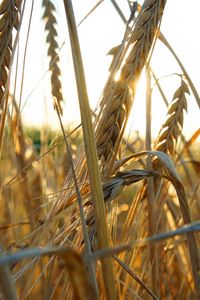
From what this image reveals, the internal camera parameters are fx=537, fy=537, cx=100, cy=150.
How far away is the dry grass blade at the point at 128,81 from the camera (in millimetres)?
775

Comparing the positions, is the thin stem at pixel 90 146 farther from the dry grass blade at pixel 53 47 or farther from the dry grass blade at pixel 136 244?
the dry grass blade at pixel 53 47

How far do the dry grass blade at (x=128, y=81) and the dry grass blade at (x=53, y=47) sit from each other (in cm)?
30

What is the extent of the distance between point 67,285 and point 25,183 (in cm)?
88

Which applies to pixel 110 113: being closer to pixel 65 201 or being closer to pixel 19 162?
pixel 65 201

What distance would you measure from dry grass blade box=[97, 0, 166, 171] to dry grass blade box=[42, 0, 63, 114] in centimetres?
30

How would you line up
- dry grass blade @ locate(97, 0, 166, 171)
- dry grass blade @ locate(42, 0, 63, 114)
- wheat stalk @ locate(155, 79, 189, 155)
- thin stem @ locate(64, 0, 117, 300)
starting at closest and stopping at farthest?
thin stem @ locate(64, 0, 117, 300) < dry grass blade @ locate(97, 0, 166, 171) < wheat stalk @ locate(155, 79, 189, 155) < dry grass blade @ locate(42, 0, 63, 114)

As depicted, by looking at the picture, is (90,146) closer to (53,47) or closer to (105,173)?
(105,173)

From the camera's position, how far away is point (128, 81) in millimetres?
807

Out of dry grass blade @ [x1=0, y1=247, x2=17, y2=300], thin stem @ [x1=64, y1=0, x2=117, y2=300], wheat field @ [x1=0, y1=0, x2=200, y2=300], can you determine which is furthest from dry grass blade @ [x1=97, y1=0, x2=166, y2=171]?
dry grass blade @ [x1=0, y1=247, x2=17, y2=300]

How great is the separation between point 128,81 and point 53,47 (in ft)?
1.45

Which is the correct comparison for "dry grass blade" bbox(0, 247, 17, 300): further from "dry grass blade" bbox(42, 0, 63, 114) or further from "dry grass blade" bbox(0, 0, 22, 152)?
"dry grass blade" bbox(42, 0, 63, 114)

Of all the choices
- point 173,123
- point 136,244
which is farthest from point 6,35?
point 136,244

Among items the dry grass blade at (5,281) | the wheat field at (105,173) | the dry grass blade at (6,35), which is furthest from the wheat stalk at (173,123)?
the dry grass blade at (5,281)

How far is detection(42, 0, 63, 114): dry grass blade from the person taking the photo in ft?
3.80
